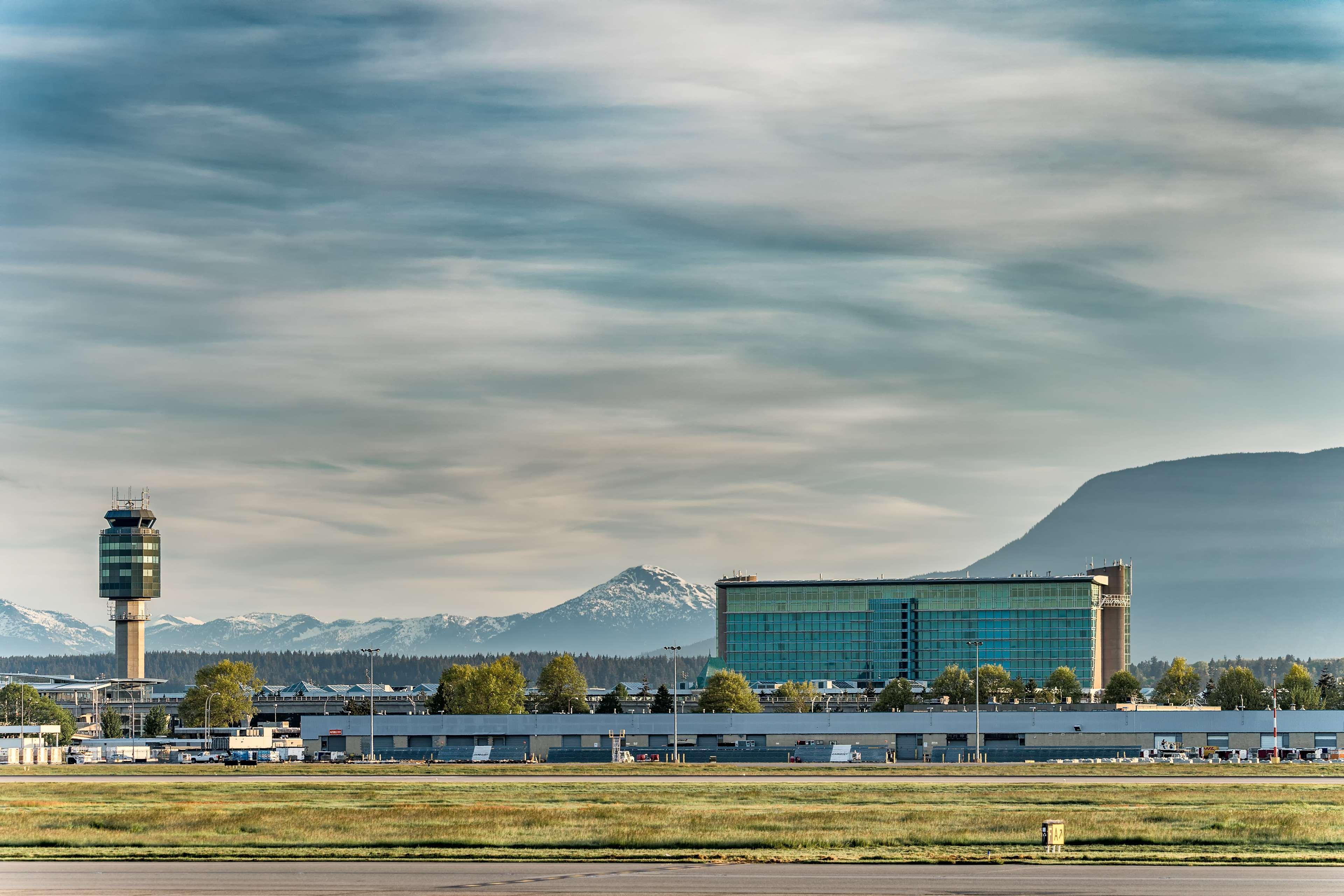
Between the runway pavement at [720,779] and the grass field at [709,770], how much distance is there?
1.25 metres

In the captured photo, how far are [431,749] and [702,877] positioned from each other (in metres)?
147

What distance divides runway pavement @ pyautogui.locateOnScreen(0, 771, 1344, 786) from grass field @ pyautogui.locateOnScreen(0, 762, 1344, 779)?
1.25 meters

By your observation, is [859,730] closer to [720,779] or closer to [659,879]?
[720,779]

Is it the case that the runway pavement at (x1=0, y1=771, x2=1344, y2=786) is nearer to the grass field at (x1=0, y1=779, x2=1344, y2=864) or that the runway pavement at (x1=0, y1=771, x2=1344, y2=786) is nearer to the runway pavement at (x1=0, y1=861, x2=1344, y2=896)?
the grass field at (x1=0, y1=779, x2=1344, y2=864)

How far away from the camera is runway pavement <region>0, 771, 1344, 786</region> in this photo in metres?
104

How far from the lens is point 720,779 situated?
4400 inches

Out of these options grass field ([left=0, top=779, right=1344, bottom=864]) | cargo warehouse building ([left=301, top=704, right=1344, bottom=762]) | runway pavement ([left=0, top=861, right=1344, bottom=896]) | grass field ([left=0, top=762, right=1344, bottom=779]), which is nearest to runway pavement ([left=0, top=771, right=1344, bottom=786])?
grass field ([left=0, top=762, right=1344, bottom=779])

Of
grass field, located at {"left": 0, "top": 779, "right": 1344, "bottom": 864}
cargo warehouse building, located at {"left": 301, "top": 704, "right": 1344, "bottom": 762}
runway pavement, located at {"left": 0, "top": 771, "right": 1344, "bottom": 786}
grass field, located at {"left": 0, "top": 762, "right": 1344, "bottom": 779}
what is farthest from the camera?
cargo warehouse building, located at {"left": 301, "top": 704, "right": 1344, "bottom": 762}

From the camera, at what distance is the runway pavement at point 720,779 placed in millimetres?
103562

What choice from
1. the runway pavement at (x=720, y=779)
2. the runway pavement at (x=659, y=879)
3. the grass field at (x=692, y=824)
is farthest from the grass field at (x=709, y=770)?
the runway pavement at (x=659, y=879)

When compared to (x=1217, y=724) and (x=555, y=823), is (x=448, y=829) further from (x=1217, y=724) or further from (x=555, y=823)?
(x=1217, y=724)

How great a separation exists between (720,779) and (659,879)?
65468mm

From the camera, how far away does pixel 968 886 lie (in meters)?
45.5

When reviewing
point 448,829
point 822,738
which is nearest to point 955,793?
point 448,829
